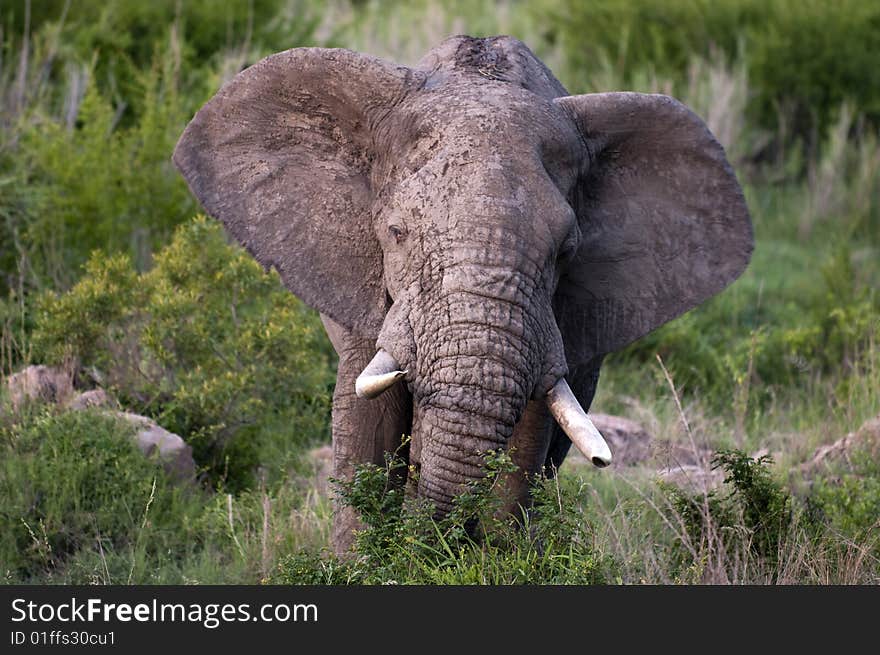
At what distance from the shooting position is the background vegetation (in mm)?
6383

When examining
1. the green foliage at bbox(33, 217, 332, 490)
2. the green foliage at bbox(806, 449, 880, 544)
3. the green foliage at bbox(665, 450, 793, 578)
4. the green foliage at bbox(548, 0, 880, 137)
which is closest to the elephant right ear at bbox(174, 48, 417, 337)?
the green foliage at bbox(665, 450, 793, 578)

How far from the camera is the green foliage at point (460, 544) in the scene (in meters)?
5.34

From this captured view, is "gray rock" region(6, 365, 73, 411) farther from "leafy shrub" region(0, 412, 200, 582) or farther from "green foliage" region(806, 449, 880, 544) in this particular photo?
"green foliage" region(806, 449, 880, 544)

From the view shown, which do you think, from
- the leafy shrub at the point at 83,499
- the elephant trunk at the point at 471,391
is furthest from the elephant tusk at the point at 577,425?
the leafy shrub at the point at 83,499

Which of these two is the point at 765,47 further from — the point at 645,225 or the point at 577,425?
the point at 577,425

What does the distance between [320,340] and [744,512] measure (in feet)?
11.5

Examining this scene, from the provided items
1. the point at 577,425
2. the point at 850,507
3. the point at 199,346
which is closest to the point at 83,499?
the point at 199,346

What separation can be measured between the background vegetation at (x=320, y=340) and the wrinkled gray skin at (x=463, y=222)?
0.96 feet

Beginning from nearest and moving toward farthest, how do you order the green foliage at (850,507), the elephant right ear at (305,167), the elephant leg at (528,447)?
1. the elephant right ear at (305,167)
2. the elephant leg at (528,447)
3. the green foliage at (850,507)

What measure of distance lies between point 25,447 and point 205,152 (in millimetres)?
2052

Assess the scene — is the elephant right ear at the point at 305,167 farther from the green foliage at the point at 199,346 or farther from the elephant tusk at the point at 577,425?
the green foliage at the point at 199,346

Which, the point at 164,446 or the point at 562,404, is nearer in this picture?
the point at 562,404

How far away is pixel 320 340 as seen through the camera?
9398 millimetres

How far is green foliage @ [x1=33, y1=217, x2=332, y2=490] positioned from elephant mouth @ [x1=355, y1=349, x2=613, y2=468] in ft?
8.64
